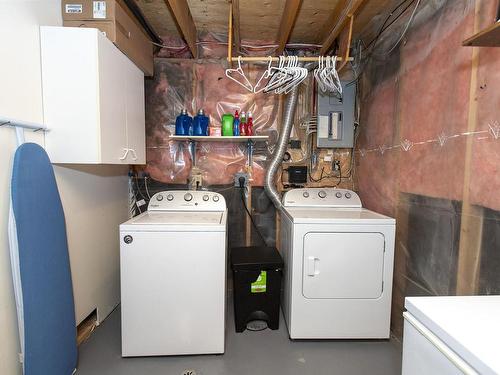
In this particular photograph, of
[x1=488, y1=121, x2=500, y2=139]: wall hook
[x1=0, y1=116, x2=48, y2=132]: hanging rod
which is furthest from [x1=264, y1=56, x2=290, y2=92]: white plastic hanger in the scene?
[x1=0, y1=116, x2=48, y2=132]: hanging rod

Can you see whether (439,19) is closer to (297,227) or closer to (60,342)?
(297,227)

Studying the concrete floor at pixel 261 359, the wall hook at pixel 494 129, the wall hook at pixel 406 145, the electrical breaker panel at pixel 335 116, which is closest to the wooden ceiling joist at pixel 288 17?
the electrical breaker panel at pixel 335 116

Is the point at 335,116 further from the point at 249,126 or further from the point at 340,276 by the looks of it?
the point at 340,276

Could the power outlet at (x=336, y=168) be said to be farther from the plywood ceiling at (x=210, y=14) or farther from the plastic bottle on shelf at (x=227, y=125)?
the plywood ceiling at (x=210, y=14)

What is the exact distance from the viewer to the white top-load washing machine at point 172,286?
1.76m

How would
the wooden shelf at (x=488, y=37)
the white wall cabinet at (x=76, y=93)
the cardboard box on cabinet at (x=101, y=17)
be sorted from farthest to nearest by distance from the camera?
the cardboard box on cabinet at (x=101, y=17) < the white wall cabinet at (x=76, y=93) < the wooden shelf at (x=488, y=37)

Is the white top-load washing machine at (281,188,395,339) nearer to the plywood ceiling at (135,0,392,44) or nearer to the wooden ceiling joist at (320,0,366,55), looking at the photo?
the wooden ceiling joist at (320,0,366,55)

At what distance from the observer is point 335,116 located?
8.56 ft

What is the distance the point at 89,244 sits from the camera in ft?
6.63

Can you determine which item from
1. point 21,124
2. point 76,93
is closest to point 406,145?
point 76,93

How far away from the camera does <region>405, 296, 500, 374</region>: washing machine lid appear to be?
2.12 ft

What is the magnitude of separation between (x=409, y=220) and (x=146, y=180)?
227cm

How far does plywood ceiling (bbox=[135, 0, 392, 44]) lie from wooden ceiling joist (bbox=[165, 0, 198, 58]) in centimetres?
7

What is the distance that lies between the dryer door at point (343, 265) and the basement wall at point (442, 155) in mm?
214
